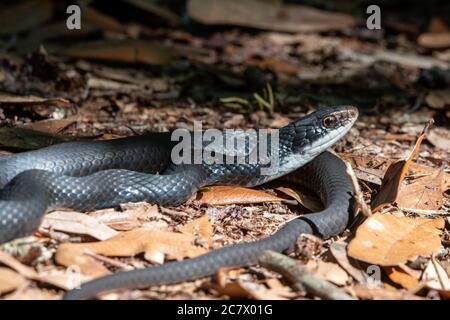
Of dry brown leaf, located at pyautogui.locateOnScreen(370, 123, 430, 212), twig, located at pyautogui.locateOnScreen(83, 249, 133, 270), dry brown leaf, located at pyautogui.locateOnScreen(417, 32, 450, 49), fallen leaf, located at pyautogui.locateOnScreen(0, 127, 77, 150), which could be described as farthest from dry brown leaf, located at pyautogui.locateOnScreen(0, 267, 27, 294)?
dry brown leaf, located at pyautogui.locateOnScreen(417, 32, 450, 49)

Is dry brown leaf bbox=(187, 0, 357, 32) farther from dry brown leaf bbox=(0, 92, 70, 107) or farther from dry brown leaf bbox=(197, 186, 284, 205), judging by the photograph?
dry brown leaf bbox=(197, 186, 284, 205)

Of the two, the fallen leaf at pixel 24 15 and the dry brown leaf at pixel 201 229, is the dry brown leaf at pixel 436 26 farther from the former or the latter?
the dry brown leaf at pixel 201 229

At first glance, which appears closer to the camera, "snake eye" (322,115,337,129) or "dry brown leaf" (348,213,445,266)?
"dry brown leaf" (348,213,445,266)

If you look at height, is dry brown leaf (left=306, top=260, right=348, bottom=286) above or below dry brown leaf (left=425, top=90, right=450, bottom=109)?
below

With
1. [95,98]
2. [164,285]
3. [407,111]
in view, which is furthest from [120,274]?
[407,111]

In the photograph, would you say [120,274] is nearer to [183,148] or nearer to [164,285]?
[164,285]
